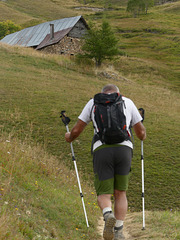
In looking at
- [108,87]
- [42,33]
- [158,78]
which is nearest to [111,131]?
[108,87]

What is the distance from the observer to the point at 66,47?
Answer: 3888 centimetres

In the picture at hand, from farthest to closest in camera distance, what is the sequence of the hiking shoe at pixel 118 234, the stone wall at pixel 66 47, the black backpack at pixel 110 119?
the stone wall at pixel 66 47 → the hiking shoe at pixel 118 234 → the black backpack at pixel 110 119

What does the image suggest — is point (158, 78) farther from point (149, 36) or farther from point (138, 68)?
point (149, 36)

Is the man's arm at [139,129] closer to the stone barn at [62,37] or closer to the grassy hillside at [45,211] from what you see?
the grassy hillside at [45,211]

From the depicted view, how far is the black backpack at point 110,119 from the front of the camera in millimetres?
3975

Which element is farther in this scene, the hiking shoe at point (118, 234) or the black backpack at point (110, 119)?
the hiking shoe at point (118, 234)

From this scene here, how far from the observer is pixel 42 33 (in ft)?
151

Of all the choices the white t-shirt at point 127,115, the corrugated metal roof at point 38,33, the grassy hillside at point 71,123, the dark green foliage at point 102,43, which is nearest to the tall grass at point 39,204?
the white t-shirt at point 127,115

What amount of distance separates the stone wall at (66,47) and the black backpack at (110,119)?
35.5m

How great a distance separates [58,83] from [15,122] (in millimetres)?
9364

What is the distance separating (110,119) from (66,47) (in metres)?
36.2

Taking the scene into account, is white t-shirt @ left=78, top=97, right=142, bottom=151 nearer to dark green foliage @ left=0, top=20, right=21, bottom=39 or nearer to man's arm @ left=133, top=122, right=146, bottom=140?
man's arm @ left=133, top=122, right=146, bottom=140

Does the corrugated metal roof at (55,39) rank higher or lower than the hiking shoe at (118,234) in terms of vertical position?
higher

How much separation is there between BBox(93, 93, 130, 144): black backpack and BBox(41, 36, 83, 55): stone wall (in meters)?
35.5
